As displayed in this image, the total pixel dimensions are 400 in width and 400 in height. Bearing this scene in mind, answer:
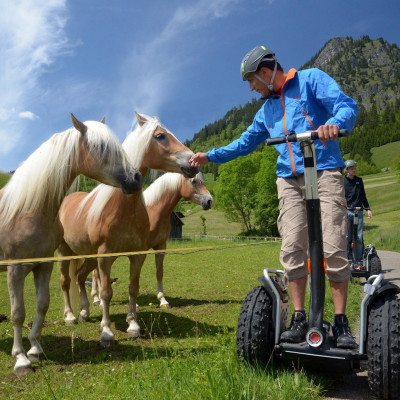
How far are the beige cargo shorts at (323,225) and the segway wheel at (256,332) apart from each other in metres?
0.34

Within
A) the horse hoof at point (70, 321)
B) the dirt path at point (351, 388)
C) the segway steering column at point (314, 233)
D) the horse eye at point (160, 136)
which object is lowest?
the horse hoof at point (70, 321)

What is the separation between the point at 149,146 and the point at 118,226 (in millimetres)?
1142

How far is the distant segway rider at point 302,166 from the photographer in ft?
8.73

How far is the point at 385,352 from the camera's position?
7.42 ft

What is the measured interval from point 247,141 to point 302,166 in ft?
2.34

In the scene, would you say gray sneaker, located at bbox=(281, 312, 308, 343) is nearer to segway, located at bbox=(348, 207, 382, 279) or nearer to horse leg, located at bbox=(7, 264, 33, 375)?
horse leg, located at bbox=(7, 264, 33, 375)

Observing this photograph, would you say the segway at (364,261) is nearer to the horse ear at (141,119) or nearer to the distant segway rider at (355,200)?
the distant segway rider at (355,200)

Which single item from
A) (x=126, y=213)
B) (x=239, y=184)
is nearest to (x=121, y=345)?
(x=126, y=213)

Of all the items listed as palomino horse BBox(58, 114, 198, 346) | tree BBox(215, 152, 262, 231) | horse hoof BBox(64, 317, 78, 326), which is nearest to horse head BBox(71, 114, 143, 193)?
palomino horse BBox(58, 114, 198, 346)

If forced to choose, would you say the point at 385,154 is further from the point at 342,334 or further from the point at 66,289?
the point at 342,334

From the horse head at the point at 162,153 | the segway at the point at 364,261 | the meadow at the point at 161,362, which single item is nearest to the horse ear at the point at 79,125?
the horse head at the point at 162,153

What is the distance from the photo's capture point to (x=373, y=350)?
7.57 ft

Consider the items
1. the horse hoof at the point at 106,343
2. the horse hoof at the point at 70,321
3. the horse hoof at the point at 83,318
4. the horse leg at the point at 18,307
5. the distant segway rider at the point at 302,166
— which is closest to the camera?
the distant segway rider at the point at 302,166

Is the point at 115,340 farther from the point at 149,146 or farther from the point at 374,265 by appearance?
the point at 374,265
